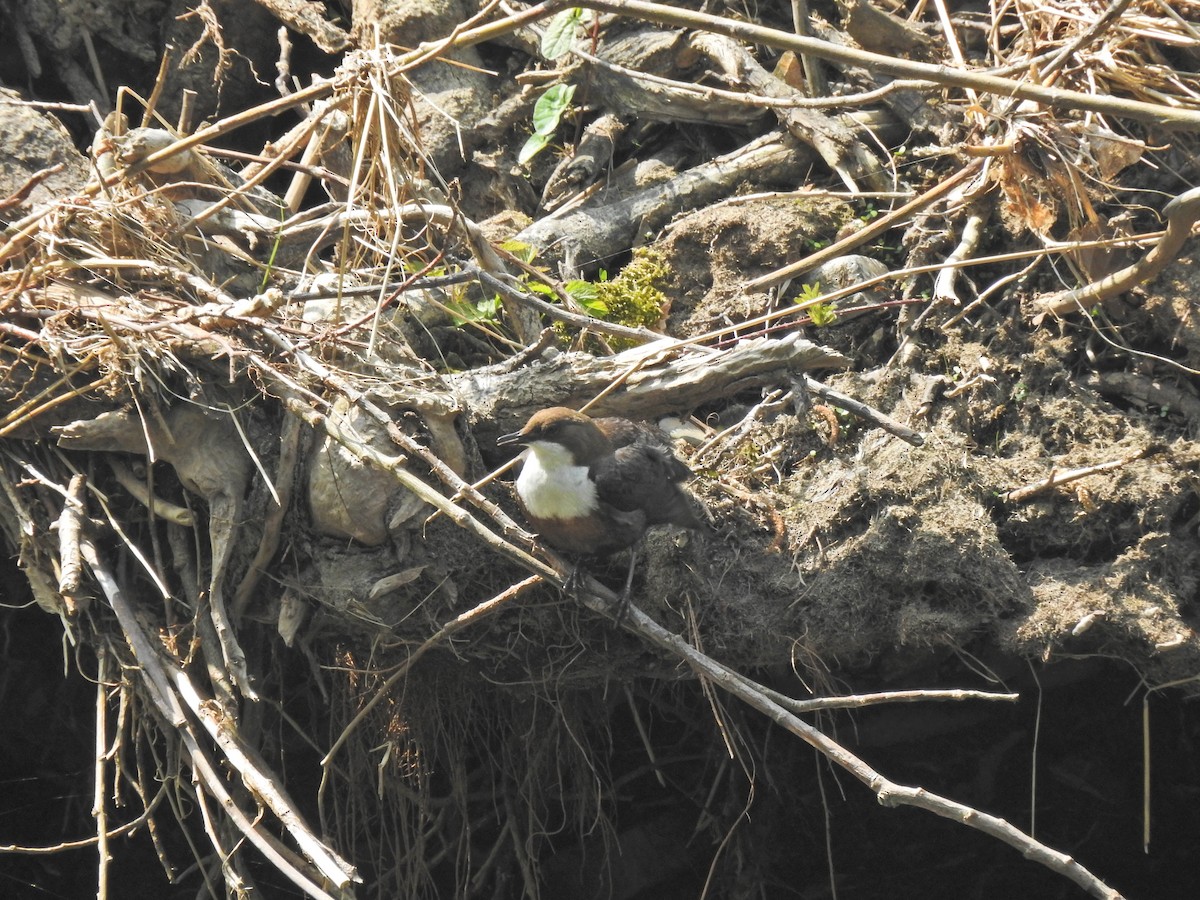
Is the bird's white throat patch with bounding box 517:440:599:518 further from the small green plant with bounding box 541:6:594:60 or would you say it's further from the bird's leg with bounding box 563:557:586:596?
the small green plant with bounding box 541:6:594:60

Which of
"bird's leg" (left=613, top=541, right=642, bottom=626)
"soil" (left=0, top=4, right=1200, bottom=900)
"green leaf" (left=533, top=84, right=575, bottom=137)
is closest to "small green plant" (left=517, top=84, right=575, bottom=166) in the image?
"green leaf" (left=533, top=84, right=575, bottom=137)

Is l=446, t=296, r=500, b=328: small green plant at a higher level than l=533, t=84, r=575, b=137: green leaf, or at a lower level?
lower

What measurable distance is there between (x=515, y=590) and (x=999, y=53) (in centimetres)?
300

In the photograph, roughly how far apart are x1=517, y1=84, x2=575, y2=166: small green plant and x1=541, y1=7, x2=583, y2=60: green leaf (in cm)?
36

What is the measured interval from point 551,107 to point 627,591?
2.31 m

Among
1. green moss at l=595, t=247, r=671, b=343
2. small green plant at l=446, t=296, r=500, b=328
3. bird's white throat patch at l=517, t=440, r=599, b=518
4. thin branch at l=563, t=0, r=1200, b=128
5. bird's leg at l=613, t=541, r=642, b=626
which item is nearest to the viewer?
thin branch at l=563, t=0, r=1200, b=128

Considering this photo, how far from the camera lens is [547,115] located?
4.88 metres

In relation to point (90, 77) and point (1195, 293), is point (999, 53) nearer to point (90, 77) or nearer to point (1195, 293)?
point (1195, 293)

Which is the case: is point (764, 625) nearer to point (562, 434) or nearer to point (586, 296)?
point (562, 434)

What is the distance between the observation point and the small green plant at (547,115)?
486 cm

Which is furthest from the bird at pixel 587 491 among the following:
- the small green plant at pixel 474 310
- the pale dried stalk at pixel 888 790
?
the small green plant at pixel 474 310

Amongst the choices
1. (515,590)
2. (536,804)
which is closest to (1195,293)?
(515,590)

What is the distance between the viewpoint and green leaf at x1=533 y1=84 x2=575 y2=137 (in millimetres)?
4852

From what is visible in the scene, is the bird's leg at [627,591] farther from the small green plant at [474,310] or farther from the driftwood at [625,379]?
the small green plant at [474,310]
